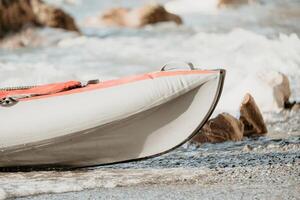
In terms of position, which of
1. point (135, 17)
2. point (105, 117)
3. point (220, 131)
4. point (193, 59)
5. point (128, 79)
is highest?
point (135, 17)

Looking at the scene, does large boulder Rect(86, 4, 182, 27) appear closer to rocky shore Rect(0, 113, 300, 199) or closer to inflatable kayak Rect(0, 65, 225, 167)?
rocky shore Rect(0, 113, 300, 199)

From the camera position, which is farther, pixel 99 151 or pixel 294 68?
pixel 294 68

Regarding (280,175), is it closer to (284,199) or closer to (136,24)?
(284,199)

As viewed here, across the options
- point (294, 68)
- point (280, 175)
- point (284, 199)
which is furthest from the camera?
point (294, 68)

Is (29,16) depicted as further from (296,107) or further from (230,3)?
(296,107)

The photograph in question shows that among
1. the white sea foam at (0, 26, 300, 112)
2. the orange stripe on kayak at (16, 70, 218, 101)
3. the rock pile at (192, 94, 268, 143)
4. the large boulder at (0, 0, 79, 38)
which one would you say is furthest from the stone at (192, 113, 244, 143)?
the large boulder at (0, 0, 79, 38)

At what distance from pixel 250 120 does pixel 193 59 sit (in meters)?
2.69

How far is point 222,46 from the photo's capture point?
5.80 metres

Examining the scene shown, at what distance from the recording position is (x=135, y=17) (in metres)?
7.46

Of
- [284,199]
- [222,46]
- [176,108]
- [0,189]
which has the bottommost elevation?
[284,199]

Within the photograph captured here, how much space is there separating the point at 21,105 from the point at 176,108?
0.51m

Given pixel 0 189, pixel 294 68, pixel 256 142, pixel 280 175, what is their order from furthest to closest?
pixel 294 68
pixel 256 142
pixel 280 175
pixel 0 189

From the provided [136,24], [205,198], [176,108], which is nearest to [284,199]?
[205,198]

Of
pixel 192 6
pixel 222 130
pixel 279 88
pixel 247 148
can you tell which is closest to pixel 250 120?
pixel 222 130
